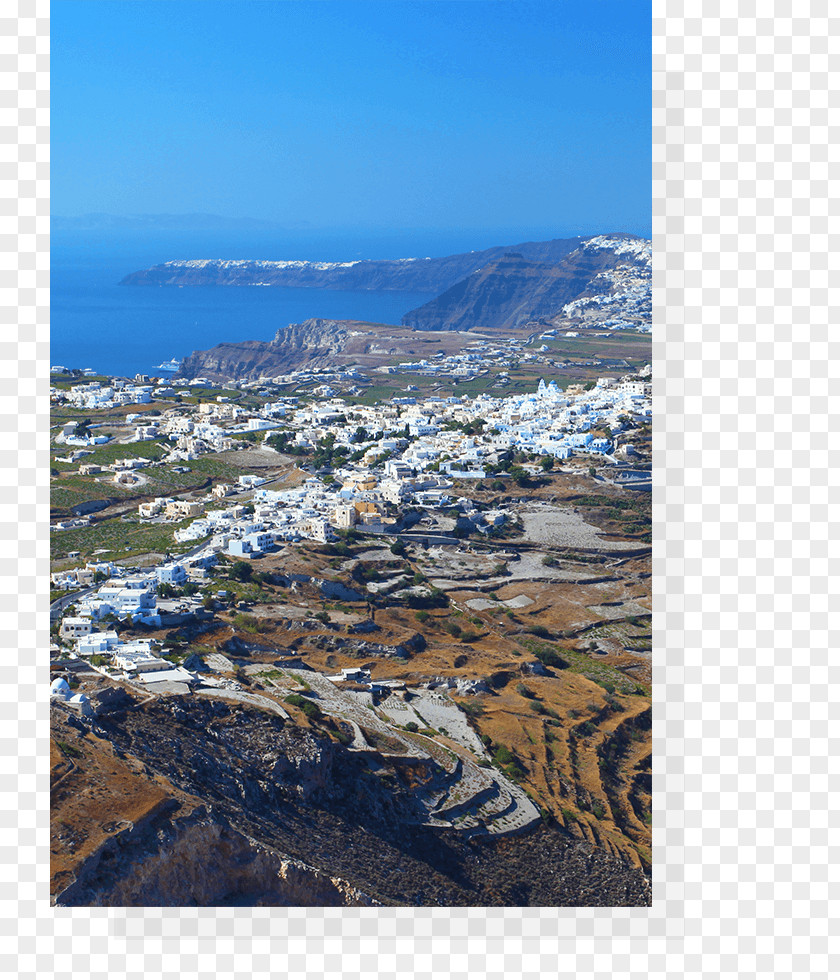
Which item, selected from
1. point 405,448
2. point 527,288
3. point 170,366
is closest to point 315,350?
point 170,366

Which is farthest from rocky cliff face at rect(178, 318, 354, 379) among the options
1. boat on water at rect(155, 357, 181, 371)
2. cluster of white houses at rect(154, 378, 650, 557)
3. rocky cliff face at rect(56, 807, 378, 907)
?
rocky cliff face at rect(56, 807, 378, 907)

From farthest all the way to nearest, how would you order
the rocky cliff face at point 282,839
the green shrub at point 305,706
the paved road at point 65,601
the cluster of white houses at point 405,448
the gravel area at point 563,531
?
1. the gravel area at point 563,531
2. the cluster of white houses at point 405,448
3. the paved road at point 65,601
4. the green shrub at point 305,706
5. the rocky cliff face at point 282,839

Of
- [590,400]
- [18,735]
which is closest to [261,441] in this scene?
[590,400]

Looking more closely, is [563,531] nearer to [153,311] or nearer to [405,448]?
[405,448]

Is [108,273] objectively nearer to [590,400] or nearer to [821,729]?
[590,400]

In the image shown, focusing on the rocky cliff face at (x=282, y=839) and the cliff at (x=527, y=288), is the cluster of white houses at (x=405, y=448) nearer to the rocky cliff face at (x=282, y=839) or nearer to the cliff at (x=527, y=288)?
the rocky cliff face at (x=282, y=839)

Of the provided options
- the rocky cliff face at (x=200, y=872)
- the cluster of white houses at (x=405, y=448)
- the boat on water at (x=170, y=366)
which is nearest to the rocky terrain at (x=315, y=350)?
the boat on water at (x=170, y=366)

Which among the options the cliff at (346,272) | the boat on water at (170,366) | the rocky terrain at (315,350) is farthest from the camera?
the cliff at (346,272)

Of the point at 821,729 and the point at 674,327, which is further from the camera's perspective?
the point at 674,327
